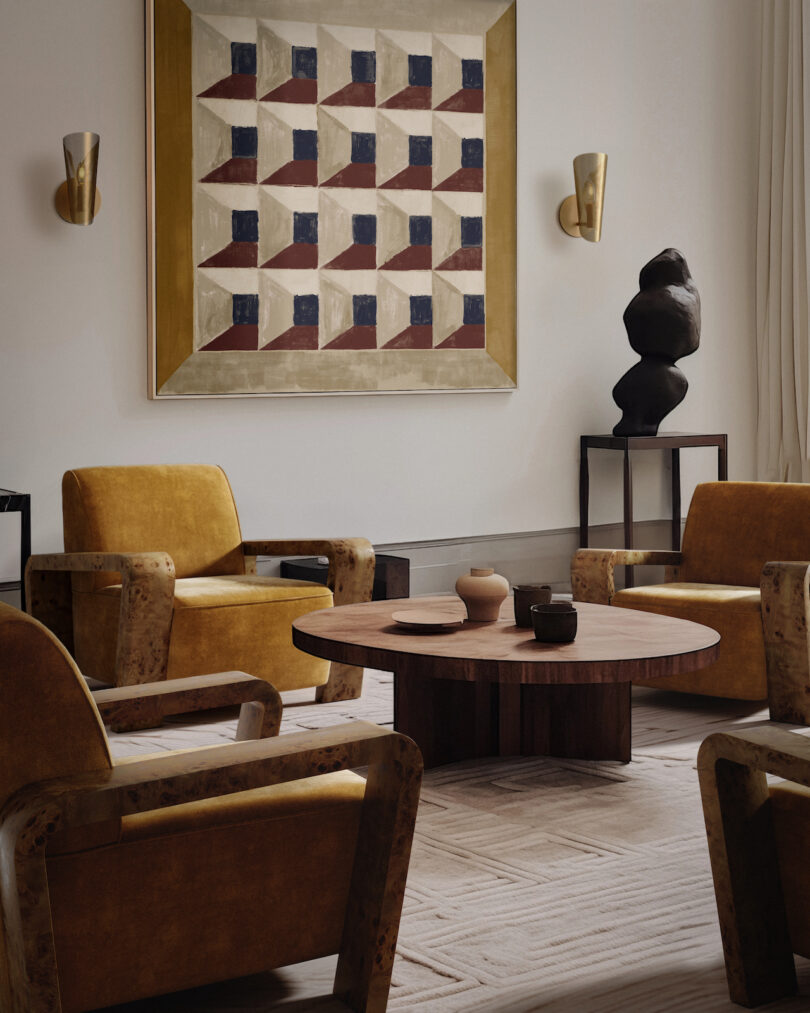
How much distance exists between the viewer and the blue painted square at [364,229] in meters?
5.45

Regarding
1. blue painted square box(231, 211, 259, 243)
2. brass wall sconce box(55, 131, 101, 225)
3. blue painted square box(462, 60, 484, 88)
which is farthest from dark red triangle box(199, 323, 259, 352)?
blue painted square box(462, 60, 484, 88)

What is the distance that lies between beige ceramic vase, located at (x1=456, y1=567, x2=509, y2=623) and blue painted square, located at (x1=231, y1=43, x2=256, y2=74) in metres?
2.85

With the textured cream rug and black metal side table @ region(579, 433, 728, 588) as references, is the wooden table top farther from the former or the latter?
black metal side table @ region(579, 433, 728, 588)

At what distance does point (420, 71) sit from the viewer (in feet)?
18.3

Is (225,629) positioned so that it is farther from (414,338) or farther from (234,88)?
(234,88)

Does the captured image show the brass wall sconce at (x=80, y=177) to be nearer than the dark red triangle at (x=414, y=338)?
Yes

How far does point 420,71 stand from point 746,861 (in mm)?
4447

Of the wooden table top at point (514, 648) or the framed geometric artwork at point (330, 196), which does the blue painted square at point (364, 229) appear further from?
the wooden table top at point (514, 648)

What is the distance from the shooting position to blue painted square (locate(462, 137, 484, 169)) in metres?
5.71

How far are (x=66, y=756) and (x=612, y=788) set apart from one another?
1859 millimetres

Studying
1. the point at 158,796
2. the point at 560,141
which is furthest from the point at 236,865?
the point at 560,141

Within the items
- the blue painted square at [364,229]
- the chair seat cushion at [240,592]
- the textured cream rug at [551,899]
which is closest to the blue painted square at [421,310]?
the blue painted square at [364,229]

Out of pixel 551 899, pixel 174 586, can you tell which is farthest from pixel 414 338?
pixel 551 899

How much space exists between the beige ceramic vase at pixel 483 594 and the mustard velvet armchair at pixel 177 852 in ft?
4.30
